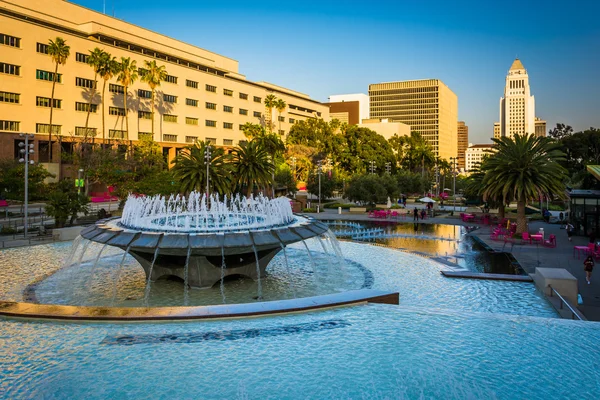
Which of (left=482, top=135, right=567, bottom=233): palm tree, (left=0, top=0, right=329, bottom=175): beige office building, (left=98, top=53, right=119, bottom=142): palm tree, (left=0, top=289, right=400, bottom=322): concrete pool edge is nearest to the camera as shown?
(left=0, top=289, right=400, bottom=322): concrete pool edge

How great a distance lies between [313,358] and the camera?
875cm

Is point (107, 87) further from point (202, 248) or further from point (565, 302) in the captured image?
point (565, 302)

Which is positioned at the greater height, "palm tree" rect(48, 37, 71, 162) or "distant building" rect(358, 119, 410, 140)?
"distant building" rect(358, 119, 410, 140)

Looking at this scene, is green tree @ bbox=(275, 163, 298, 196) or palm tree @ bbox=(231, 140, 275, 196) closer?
palm tree @ bbox=(231, 140, 275, 196)

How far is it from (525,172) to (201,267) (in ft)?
75.9

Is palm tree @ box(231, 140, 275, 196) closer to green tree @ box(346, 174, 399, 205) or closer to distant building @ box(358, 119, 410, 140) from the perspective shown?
green tree @ box(346, 174, 399, 205)

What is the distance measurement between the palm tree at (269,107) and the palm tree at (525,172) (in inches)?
2671

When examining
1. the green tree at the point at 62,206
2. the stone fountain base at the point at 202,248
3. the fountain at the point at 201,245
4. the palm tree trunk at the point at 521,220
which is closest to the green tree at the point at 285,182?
the green tree at the point at 62,206

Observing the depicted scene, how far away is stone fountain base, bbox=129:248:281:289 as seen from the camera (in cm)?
1598

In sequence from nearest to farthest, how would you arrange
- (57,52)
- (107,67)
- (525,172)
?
(525,172)
(57,52)
(107,67)

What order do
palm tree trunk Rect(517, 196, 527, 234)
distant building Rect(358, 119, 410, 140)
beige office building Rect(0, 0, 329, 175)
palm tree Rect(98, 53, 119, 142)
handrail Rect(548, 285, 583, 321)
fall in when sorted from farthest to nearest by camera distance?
distant building Rect(358, 119, 410, 140) < palm tree Rect(98, 53, 119, 142) < beige office building Rect(0, 0, 329, 175) < palm tree trunk Rect(517, 196, 527, 234) < handrail Rect(548, 285, 583, 321)

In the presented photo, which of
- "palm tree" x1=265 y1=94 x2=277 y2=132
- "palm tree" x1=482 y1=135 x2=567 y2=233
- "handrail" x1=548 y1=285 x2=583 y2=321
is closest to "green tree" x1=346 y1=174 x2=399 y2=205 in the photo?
"palm tree" x1=482 y1=135 x2=567 y2=233

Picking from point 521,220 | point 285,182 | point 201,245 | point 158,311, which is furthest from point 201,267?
point 285,182

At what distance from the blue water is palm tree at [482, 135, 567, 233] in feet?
67.2
